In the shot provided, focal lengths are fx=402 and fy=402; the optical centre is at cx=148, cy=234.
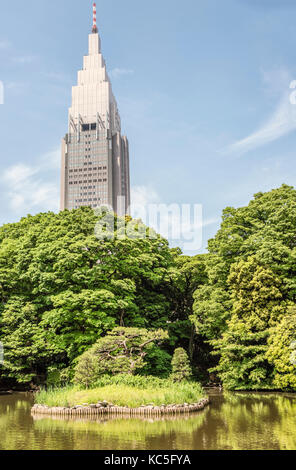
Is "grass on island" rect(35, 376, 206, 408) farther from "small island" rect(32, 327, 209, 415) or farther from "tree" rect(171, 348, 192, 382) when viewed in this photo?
"tree" rect(171, 348, 192, 382)

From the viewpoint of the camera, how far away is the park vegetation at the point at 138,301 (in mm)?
20656

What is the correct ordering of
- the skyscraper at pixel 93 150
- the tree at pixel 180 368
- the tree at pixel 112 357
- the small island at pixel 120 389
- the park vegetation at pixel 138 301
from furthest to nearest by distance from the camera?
1. the skyscraper at pixel 93 150
2. the park vegetation at pixel 138 301
3. the tree at pixel 180 368
4. the tree at pixel 112 357
5. the small island at pixel 120 389

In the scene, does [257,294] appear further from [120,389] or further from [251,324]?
[120,389]

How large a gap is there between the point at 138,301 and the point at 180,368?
8389 mm

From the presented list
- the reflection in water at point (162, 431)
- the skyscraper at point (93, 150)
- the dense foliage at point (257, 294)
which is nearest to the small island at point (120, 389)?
the reflection in water at point (162, 431)

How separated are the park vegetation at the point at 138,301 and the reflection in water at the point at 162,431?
173 inches

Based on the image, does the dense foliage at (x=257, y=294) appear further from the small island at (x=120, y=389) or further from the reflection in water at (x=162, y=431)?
the reflection in water at (x=162, y=431)

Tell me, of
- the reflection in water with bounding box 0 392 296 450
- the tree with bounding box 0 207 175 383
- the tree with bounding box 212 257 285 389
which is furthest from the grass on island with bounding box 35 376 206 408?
the tree with bounding box 0 207 175 383

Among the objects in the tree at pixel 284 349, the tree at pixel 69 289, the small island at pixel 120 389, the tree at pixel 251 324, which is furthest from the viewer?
the tree at pixel 69 289

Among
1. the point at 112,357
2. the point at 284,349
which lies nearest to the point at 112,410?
the point at 112,357

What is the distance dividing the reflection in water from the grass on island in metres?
1.15

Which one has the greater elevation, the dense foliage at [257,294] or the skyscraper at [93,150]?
the skyscraper at [93,150]

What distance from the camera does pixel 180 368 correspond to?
68.8 ft
